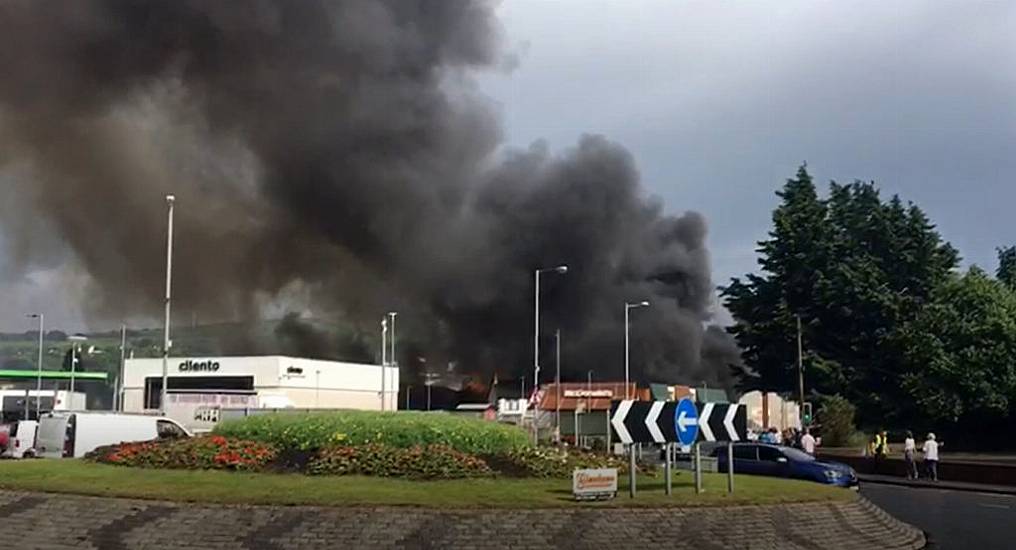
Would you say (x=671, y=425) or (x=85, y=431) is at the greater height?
(x=671, y=425)

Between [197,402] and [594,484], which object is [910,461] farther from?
[197,402]

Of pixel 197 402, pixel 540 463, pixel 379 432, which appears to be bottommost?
pixel 540 463

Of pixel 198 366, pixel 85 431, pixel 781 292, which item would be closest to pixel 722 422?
pixel 85 431

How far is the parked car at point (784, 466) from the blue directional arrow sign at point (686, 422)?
10.4m

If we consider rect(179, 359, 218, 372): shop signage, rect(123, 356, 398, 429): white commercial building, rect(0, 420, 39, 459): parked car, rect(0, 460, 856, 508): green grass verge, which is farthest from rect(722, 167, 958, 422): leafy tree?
rect(0, 460, 856, 508): green grass verge

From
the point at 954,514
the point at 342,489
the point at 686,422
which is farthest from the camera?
the point at 954,514

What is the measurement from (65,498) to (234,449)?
3.77 meters

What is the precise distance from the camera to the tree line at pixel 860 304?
180 feet

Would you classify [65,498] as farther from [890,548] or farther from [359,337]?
[359,337]

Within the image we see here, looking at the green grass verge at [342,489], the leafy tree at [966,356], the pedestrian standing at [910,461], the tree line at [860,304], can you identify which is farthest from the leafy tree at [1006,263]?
the green grass verge at [342,489]

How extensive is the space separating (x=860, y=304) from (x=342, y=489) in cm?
5998

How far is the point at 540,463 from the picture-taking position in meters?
17.4

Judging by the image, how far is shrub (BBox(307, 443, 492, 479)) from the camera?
54.4 feet

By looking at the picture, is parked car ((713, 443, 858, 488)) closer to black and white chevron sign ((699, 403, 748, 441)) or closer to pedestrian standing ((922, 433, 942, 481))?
pedestrian standing ((922, 433, 942, 481))
